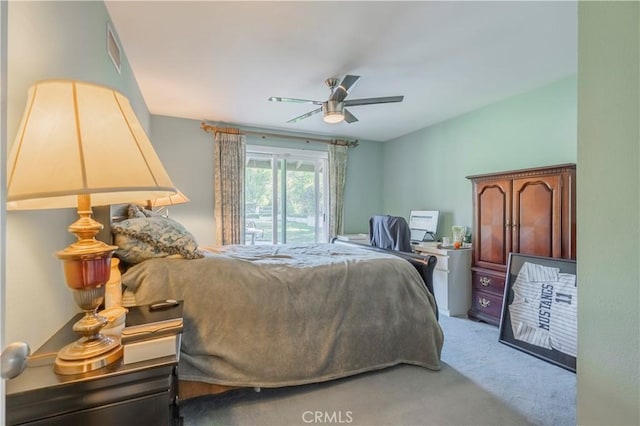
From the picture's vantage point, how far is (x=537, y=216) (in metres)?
2.78

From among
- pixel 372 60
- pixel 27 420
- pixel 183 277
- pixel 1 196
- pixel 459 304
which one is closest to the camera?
pixel 1 196

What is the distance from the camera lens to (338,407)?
69.1 inches

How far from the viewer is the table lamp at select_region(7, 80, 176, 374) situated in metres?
0.68

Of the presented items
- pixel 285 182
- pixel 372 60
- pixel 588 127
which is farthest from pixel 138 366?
pixel 285 182

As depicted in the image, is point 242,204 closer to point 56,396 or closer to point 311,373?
point 311,373

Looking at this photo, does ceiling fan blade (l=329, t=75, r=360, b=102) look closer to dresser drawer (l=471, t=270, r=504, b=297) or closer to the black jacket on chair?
the black jacket on chair

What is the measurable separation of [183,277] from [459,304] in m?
3.08

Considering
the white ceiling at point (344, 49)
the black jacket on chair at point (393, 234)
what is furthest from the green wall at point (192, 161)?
the black jacket on chair at point (393, 234)

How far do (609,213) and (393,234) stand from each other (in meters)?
2.20

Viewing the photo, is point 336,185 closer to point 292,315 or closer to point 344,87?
point 344,87

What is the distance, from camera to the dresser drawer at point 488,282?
121 inches

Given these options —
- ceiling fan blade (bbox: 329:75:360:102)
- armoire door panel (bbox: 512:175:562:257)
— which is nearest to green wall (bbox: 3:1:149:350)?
ceiling fan blade (bbox: 329:75:360:102)

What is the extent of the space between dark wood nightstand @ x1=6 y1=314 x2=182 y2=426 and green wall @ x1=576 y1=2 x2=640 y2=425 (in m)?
1.28

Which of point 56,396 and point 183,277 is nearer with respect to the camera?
point 56,396
